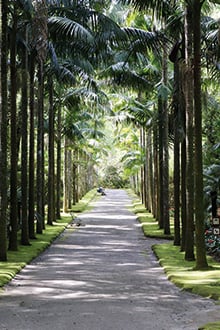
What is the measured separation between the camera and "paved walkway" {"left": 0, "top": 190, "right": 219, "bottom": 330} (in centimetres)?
776

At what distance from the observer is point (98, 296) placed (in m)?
9.92

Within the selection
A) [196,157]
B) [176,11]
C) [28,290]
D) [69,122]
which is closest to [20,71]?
[176,11]

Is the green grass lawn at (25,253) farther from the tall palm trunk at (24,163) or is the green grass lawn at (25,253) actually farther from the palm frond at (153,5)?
the palm frond at (153,5)

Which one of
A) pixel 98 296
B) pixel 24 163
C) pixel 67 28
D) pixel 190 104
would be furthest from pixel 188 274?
pixel 67 28

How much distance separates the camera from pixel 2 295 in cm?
1011

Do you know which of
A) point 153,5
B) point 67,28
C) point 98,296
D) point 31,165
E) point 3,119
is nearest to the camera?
point 98,296

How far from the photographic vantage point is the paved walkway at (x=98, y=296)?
776 centimetres

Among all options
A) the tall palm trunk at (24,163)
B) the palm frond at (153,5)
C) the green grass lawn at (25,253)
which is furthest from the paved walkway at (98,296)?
the palm frond at (153,5)

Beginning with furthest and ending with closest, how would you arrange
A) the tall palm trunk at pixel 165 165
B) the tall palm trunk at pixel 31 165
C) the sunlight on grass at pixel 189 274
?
the tall palm trunk at pixel 165 165 → the tall palm trunk at pixel 31 165 → the sunlight on grass at pixel 189 274

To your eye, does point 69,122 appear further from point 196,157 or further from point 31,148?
point 196,157

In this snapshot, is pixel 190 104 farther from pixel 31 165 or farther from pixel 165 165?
pixel 31 165

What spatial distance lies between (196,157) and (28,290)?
4.91 m

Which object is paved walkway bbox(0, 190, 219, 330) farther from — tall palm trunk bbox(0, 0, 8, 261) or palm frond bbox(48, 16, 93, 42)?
palm frond bbox(48, 16, 93, 42)

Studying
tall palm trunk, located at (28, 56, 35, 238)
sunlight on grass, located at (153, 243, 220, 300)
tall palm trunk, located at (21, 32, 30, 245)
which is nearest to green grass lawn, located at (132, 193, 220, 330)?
sunlight on grass, located at (153, 243, 220, 300)
